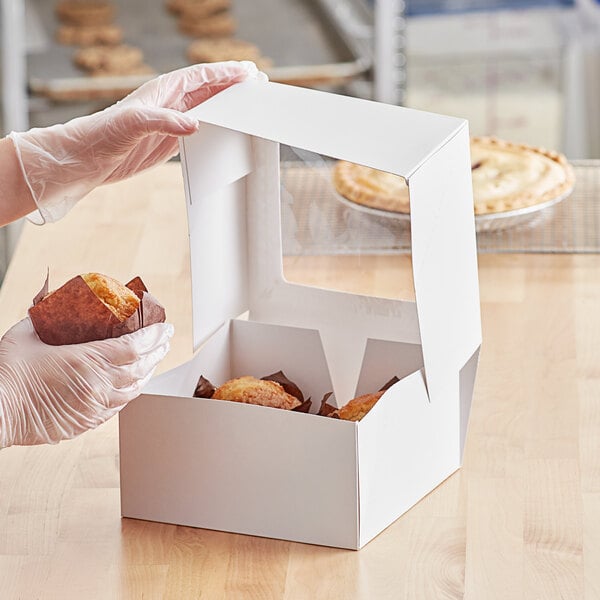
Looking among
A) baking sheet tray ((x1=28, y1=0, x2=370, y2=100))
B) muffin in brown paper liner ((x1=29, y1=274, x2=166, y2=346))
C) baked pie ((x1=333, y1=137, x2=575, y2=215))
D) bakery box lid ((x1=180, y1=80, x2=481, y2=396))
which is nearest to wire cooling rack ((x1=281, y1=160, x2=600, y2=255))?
baked pie ((x1=333, y1=137, x2=575, y2=215))

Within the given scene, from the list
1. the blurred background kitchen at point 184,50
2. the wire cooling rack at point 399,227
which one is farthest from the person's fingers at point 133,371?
the blurred background kitchen at point 184,50

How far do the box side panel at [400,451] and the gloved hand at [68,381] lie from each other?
0.73ft

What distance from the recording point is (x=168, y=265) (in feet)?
5.58

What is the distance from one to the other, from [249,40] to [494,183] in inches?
67.8

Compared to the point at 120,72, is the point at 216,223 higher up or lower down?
higher up

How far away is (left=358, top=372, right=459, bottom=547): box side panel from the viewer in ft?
3.43

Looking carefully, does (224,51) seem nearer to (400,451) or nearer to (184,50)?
(184,50)

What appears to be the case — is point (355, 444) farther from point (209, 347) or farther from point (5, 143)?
point (5, 143)

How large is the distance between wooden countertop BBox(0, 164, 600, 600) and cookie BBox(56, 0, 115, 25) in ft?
6.07

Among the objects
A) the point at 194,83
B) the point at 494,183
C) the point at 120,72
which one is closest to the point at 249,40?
the point at 120,72

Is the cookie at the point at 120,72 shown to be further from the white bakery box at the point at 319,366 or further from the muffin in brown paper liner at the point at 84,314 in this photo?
the muffin in brown paper liner at the point at 84,314

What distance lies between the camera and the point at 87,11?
3236 mm

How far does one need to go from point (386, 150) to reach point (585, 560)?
1.42ft

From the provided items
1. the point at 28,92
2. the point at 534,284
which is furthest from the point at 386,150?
the point at 28,92
